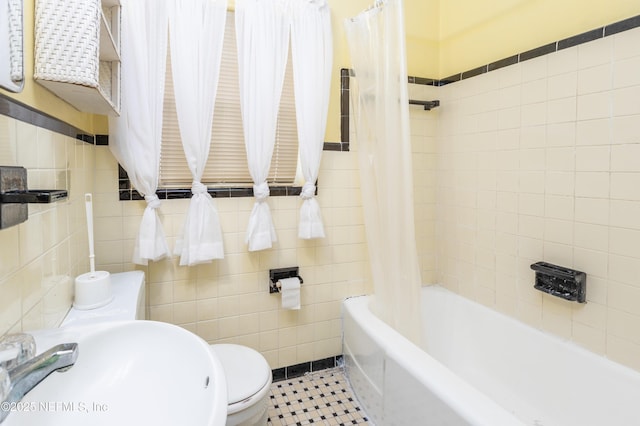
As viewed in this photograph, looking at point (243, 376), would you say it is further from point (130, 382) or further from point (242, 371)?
point (130, 382)

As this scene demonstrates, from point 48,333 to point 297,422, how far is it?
1302 millimetres

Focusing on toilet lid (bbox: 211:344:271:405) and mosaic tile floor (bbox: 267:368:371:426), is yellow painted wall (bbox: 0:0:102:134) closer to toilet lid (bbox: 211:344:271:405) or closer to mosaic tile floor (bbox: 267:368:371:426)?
toilet lid (bbox: 211:344:271:405)

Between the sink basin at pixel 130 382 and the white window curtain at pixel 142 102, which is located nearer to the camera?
the sink basin at pixel 130 382

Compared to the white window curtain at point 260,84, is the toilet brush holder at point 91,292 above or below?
below

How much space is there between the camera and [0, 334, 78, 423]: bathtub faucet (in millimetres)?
552

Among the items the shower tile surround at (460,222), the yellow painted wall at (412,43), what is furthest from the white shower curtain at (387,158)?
the shower tile surround at (460,222)

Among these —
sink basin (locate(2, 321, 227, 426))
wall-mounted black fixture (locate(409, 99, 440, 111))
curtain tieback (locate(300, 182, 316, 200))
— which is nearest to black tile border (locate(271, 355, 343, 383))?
curtain tieback (locate(300, 182, 316, 200))

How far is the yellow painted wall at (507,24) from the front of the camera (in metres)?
1.45

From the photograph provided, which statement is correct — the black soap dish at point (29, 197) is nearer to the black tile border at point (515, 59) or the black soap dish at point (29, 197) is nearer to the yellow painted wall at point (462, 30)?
the yellow painted wall at point (462, 30)

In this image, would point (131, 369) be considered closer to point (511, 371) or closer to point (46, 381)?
point (46, 381)

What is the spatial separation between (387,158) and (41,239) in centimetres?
145

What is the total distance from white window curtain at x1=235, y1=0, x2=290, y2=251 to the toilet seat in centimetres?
52

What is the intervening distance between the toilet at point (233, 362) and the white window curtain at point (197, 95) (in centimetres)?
31

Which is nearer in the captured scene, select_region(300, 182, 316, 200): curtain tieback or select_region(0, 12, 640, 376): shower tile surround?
select_region(0, 12, 640, 376): shower tile surround
